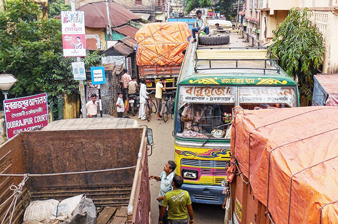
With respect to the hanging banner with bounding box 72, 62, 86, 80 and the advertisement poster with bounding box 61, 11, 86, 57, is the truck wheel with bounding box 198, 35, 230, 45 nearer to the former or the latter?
the advertisement poster with bounding box 61, 11, 86, 57

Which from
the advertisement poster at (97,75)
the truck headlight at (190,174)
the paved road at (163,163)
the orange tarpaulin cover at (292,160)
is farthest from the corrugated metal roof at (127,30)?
the orange tarpaulin cover at (292,160)

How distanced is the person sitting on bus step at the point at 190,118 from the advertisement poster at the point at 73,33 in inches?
172

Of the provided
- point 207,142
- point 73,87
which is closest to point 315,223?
point 207,142

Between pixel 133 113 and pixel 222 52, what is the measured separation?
6.41 meters

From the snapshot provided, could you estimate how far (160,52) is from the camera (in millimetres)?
14922

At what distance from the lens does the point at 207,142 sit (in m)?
5.66

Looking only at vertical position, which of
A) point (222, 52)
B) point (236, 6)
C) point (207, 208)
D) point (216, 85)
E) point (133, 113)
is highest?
point (236, 6)

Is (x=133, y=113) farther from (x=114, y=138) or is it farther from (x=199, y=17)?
(x=114, y=138)

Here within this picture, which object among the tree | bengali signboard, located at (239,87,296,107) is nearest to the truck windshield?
bengali signboard, located at (239,87,296,107)

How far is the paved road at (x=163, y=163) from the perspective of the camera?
20.9 ft

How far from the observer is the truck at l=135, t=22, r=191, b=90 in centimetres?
1489

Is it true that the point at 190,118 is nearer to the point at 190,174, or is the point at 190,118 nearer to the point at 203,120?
the point at 203,120

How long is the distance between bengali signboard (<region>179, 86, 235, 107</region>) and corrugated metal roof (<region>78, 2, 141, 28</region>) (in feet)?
56.5

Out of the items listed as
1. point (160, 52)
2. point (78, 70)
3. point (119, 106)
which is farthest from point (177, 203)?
point (160, 52)
